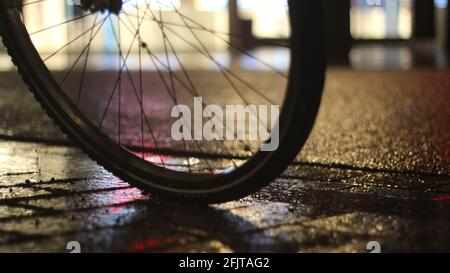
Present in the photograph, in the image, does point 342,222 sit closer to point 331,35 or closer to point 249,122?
point 249,122

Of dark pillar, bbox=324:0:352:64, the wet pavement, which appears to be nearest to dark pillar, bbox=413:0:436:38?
dark pillar, bbox=324:0:352:64

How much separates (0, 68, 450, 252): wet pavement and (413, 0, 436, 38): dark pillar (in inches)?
885

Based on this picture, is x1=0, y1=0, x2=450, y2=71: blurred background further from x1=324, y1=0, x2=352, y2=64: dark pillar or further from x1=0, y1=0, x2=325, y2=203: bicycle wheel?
x1=0, y1=0, x2=325, y2=203: bicycle wheel

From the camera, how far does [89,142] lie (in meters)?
4.67

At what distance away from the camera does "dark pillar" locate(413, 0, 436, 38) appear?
2930 cm

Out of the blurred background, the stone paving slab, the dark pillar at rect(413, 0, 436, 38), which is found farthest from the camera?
the dark pillar at rect(413, 0, 436, 38)

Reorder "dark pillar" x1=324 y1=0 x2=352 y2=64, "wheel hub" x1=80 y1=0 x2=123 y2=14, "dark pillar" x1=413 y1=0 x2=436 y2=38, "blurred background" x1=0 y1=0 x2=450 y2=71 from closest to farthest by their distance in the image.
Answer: "wheel hub" x1=80 y1=0 x2=123 y2=14, "dark pillar" x1=324 y1=0 x2=352 y2=64, "blurred background" x1=0 y1=0 x2=450 y2=71, "dark pillar" x1=413 y1=0 x2=436 y2=38

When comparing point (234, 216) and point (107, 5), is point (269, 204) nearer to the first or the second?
point (234, 216)

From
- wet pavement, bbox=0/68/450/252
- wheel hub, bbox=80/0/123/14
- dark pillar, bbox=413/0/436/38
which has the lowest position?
dark pillar, bbox=413/0/436/38

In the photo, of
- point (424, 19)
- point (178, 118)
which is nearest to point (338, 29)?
point (178, 118)

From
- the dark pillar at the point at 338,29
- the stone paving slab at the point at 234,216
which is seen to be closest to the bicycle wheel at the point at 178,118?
the stone paving slab at the point at 234,216

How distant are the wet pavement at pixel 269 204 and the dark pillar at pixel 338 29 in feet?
36.3
